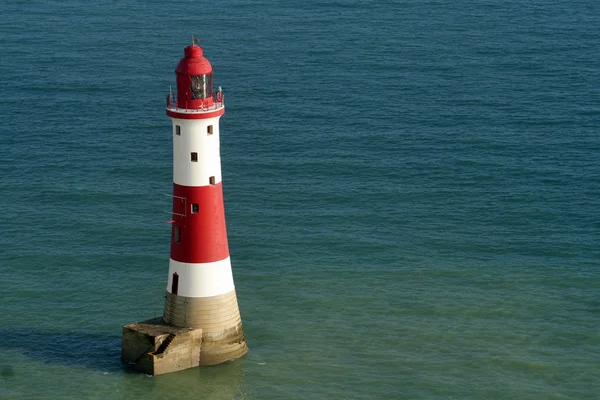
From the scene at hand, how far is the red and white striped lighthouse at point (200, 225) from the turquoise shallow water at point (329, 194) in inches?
90.3

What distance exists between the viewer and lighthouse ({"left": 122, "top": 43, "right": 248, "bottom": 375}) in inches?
2574

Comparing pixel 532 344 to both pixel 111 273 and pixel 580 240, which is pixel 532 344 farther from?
pixel 111 273

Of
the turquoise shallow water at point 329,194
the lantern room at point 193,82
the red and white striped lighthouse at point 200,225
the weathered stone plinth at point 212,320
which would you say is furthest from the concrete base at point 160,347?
the lantern room at point 193,82

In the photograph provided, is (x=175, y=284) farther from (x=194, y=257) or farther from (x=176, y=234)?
(x=176, y=234)

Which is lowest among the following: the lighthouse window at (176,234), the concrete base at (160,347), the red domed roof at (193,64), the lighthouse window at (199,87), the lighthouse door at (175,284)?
the concrete base at (160,347)

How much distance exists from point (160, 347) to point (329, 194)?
2565cm

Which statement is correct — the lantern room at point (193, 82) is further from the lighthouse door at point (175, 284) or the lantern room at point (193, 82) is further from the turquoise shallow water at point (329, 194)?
the turquoise shallow water at point (329, 194)

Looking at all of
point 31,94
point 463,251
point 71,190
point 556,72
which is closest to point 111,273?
point 71,190

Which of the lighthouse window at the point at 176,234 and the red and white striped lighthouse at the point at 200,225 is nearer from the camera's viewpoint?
the red and white striped lighthouse at the point at 200,225

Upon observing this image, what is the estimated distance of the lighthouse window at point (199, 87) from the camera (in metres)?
65.2

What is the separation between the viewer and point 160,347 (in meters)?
68.6

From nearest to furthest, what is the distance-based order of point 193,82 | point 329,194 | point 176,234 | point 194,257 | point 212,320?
1. point 193,82
2. point 194,257
3. point 176,234
4. point 212,320
5. point 329,194

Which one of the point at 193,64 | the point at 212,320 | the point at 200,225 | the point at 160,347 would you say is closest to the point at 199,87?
the point at 193,64

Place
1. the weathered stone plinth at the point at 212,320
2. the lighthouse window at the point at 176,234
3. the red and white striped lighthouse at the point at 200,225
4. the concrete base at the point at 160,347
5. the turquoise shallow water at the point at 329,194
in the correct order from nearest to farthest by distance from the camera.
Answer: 1. the red and white striped lighthouse at the point at 200,225
2. the lighthouse window at the point at 176,234
3. the concrete base at the point at 160,347
4. the weathered stone plinth at the point at 212,320
5. the turquoise shallow water at the point at 329,194
